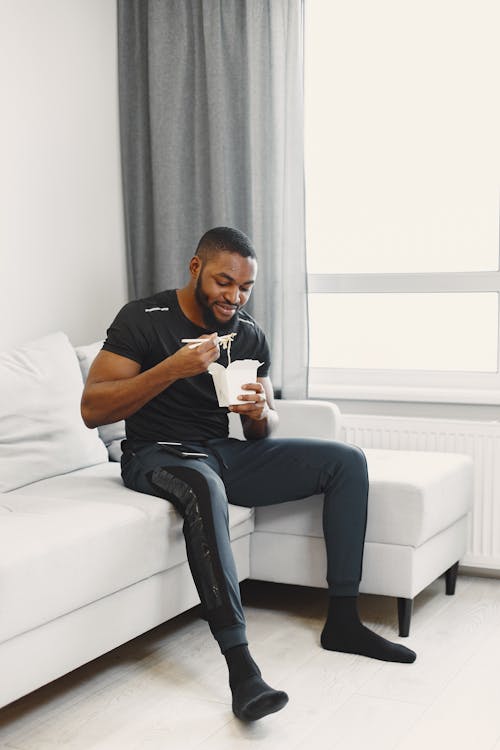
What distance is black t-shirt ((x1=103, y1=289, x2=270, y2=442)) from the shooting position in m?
2.78

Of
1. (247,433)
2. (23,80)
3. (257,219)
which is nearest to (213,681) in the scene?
(247,433)

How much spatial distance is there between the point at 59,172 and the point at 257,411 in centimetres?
144

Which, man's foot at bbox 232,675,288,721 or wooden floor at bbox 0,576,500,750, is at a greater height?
man's foot at bbox 232,675,288,721

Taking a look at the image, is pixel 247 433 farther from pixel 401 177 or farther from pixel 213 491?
pixel 401 177

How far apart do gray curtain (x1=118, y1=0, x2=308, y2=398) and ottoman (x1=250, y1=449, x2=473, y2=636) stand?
796 mm

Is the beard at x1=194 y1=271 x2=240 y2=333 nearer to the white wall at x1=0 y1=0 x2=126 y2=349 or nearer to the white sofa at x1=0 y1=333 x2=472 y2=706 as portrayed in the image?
the white sofa at x1=0 y1=333 x2=472 y2=706

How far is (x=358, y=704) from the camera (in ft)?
7.93

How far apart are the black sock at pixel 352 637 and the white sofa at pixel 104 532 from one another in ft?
0.62

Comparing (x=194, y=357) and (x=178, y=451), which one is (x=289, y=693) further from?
(x=194, y=357)

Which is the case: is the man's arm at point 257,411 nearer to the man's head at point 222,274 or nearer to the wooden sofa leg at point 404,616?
the man's head at point 222,274

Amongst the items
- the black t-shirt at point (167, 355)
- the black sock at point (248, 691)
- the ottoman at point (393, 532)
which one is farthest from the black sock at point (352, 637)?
the black t-shirt at point (167, 355)

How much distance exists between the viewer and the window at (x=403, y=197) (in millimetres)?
3682

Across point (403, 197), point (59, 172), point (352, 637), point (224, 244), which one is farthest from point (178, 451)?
point (403, 197)

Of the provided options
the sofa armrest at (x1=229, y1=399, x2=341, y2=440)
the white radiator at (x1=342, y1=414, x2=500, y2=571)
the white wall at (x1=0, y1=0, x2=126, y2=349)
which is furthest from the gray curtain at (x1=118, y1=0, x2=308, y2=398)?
the white radiator at (x1=342, y1=414, x2=500, y2=571)
